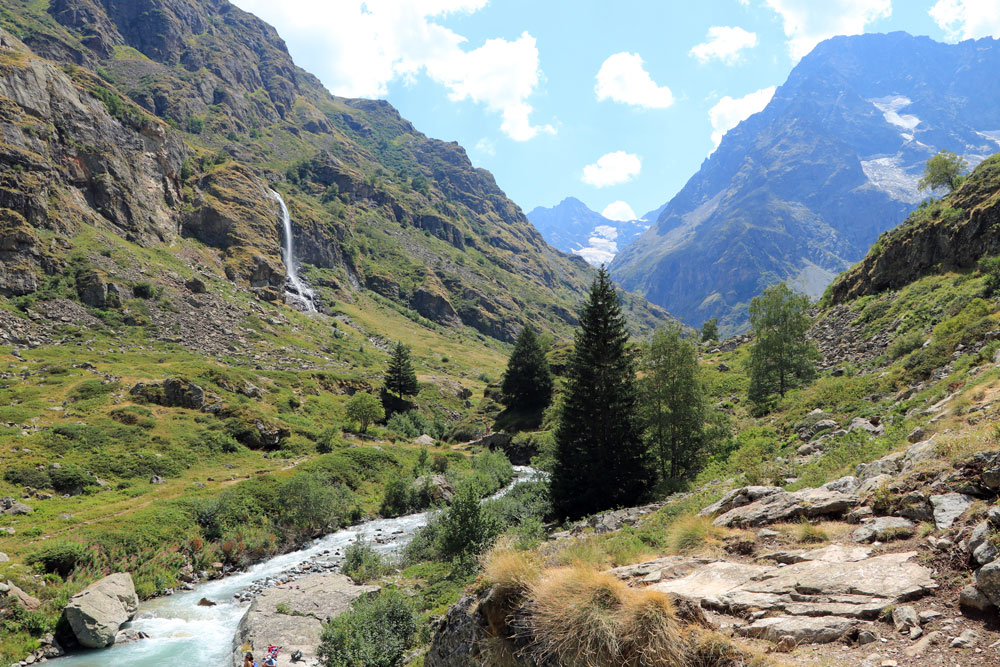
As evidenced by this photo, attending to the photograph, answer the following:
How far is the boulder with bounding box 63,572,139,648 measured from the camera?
2164 centimetres

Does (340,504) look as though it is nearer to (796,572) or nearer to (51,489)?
(51,489)

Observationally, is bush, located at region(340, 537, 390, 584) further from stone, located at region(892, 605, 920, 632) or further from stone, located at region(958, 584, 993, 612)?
stone, located at region(958, 584, 993, 612)

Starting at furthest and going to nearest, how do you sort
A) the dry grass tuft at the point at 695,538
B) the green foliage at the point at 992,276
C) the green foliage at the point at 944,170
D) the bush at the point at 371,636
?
the green foliage at the point at 944,170 → the green foliage at the point at 992,276 → the bush at the point at 371,636 → the dry grass tuft at the point at 695,538

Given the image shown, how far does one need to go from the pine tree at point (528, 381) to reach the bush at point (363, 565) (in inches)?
1842

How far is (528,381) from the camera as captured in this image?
76062 millimetres

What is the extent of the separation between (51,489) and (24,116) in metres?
96.3

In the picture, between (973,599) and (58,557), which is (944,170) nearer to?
(973,599)

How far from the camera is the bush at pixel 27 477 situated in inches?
1304

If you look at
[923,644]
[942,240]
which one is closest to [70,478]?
[923,644]

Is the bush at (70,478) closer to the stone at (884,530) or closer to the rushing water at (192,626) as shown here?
the rushing water at (192,626)

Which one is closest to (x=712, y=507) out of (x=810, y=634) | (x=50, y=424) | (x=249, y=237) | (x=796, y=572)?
(x=796, y=572)

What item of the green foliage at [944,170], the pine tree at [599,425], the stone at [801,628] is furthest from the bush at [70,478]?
the green foliage at [944,170]

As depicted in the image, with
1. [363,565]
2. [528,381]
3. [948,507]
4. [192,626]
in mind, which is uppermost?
[528,381]

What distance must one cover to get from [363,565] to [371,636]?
12.3m
